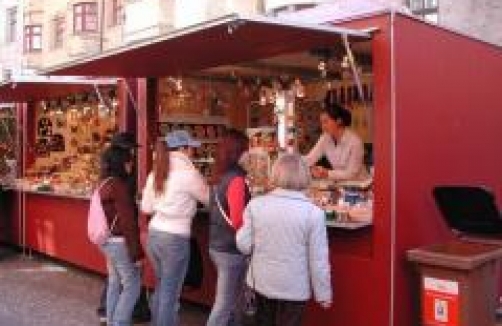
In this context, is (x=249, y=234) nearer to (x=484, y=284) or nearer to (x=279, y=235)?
(x=279, y=235)

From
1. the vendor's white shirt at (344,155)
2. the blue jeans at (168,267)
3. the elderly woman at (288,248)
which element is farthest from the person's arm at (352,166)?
the elderly woman at (288,248)

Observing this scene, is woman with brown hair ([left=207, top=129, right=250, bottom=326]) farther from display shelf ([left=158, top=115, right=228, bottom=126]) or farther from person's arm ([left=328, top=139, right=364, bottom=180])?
display shelf ([left=158, top=115, right=228, bottom=126])

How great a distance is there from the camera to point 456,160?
713cm

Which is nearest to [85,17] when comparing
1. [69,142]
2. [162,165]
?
[69,142]

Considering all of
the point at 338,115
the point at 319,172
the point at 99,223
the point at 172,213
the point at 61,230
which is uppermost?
the point at 338,115

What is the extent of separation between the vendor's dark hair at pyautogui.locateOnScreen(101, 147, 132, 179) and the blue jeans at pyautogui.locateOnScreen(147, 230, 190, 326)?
1.91 ft

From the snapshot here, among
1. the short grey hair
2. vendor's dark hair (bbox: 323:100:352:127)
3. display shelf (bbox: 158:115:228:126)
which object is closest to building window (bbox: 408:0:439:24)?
display shelf (bbox: 158:115:228:126)

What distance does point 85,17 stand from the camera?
34594 mm

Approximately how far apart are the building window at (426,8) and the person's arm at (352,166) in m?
6.96

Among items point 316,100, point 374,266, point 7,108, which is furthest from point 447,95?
point 7,108

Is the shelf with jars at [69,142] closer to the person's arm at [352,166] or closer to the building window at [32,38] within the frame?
the person's arm at [352,166]

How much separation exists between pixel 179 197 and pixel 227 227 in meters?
0.54

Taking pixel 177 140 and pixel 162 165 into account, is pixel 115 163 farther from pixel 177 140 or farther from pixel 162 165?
pixel 177 140

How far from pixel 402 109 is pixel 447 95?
2.69ft
